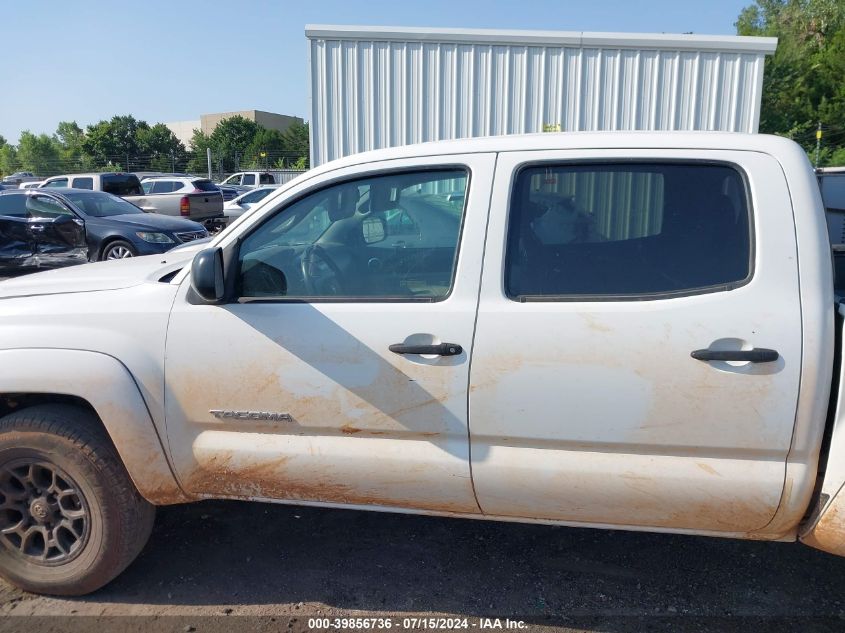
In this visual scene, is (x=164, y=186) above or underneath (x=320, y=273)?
above

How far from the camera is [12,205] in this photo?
11328mm

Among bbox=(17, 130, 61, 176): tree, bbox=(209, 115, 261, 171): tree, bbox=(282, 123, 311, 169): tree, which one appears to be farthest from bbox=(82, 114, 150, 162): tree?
bbox=(282, 123, 311, 169): tree

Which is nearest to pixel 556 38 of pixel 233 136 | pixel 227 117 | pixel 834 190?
pixel 834 190

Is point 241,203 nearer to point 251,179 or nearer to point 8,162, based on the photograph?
point 251,179

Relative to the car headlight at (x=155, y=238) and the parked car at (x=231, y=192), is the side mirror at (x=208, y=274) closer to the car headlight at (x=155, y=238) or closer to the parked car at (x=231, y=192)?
the car headlight at (x=155, y=238)

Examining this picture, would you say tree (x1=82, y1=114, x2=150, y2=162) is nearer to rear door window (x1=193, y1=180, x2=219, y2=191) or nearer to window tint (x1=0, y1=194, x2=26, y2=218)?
rear door window (x1=193, y1=180, x2=219, y2=191)

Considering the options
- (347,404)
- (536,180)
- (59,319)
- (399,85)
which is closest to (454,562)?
(347,404)

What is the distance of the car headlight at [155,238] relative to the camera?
35.4ft

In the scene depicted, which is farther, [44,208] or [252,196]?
[252,196]

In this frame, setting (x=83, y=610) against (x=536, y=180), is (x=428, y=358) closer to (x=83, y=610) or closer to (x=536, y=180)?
(x=536, y=180)

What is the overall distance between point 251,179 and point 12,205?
65.9 ft

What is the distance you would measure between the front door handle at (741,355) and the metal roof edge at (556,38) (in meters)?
6.84

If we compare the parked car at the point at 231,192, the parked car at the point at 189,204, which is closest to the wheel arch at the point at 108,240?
the parked car at the point at 189,204

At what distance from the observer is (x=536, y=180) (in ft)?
8.53
